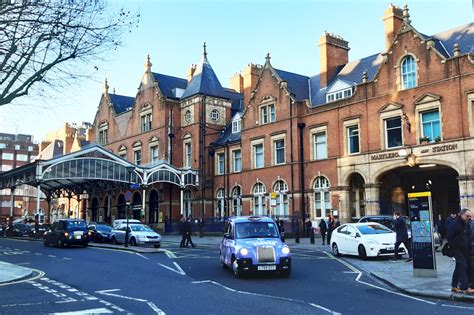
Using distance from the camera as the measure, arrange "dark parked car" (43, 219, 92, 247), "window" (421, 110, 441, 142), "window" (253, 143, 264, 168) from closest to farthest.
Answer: "dark parked car" (43, 219, 92, 247) < "window" (421, 110, 441, 142) < "window" (253, 143, 264, 168)

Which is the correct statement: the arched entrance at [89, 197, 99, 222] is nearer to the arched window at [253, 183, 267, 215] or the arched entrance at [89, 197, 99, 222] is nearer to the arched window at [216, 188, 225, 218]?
the arched window at [216, 188, 225, 218]

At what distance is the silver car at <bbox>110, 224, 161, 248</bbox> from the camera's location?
28.5m

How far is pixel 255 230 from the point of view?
611 inches

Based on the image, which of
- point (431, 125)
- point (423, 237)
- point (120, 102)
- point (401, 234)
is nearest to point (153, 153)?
point (120, 102)

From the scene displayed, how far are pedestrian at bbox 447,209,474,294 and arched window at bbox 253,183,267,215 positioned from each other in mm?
28749

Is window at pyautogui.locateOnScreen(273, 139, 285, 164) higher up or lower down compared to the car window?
higher up

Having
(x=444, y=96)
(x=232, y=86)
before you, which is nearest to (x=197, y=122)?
(x=232, y=86)

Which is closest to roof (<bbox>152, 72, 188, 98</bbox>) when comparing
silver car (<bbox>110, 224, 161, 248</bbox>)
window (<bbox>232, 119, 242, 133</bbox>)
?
window (<bbox>232, 119, 242, 133</bbox>)

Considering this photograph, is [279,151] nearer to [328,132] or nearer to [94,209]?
[328,132]

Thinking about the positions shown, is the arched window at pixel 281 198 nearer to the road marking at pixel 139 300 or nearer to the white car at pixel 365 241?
the white car at pixel 365 241

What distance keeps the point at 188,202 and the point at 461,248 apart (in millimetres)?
37999

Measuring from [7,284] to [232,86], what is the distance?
4728cm

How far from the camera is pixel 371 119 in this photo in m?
33.0

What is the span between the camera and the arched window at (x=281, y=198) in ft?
127
